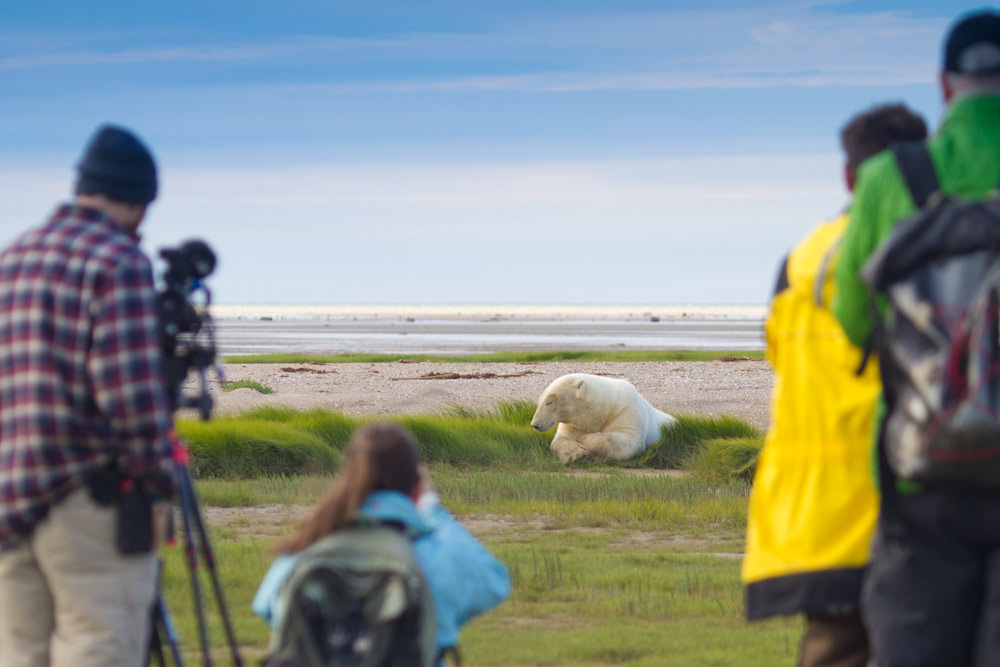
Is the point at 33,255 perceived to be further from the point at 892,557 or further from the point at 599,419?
the point at 599,419

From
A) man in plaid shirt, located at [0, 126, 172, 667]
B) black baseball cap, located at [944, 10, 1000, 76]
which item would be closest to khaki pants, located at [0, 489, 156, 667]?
man in plaid shirt, located at [0, 126, 172, 667]

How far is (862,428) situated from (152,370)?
73.5 inches

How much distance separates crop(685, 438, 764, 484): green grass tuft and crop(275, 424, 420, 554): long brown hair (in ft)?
26.4

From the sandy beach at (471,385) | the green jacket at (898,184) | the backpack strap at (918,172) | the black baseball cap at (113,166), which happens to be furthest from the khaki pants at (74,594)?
the sandy beach at (471,385)

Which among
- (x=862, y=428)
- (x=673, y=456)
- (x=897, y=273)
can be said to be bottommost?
(x=673, y=456)

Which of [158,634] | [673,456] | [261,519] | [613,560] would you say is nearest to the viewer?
[158,634]

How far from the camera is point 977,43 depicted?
8.40ft

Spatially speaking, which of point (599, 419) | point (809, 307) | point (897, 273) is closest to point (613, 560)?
point (809, 307)

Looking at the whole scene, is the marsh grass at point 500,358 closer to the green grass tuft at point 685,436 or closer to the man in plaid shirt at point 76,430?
the green grass tuft at point 685,436

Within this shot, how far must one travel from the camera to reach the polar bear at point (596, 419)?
43.3 feet

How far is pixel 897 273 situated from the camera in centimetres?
234

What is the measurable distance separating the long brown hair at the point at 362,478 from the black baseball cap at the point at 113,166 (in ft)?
3.24

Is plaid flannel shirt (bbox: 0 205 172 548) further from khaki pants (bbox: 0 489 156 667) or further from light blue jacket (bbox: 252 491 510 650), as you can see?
light blue jacket (bbox: 252 491 510 650)

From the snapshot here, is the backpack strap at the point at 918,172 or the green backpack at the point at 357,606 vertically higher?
the backpack strap at the point at 918,172
